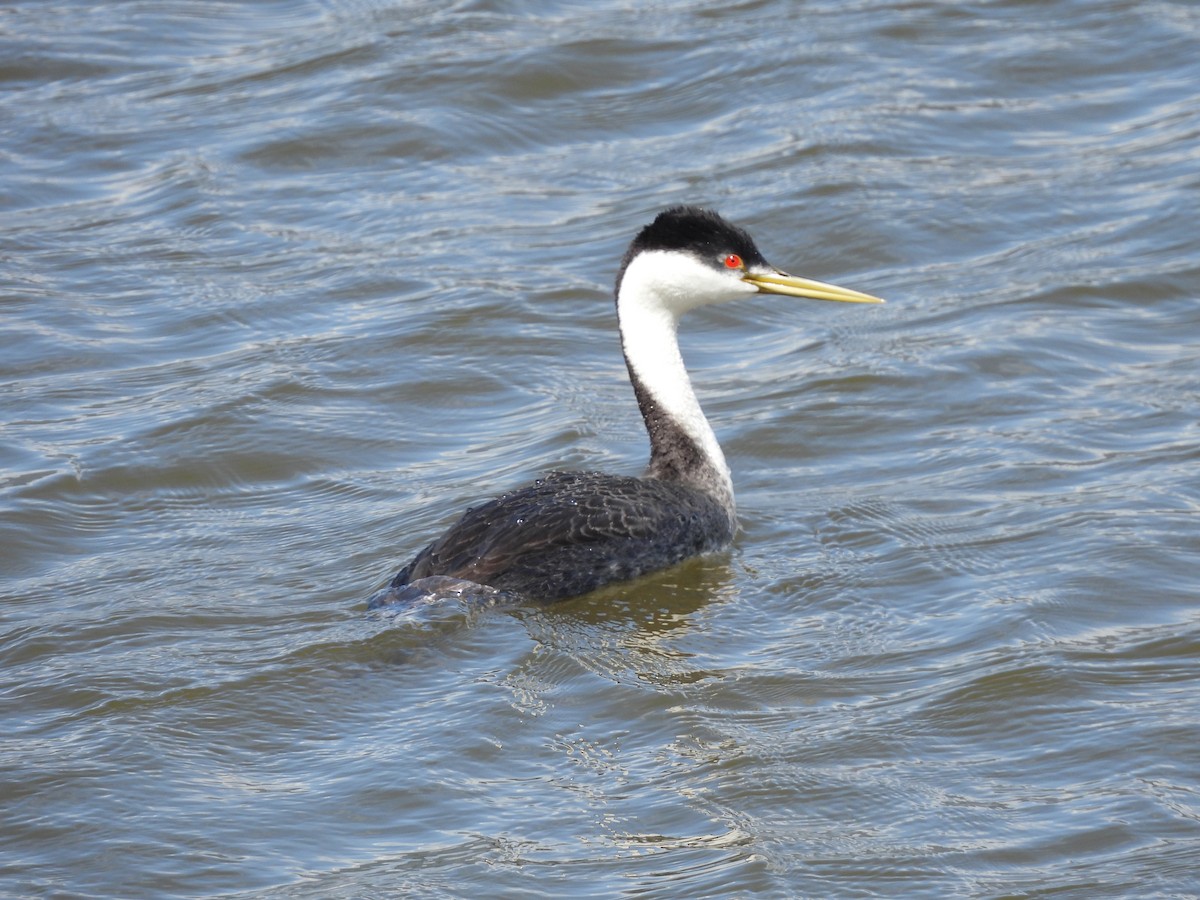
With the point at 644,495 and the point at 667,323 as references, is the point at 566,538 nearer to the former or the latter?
the point at 644,495

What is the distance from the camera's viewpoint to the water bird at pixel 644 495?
6.80 metres

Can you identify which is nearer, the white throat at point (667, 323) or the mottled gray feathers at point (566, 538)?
the mottled gray feathers at point (566, 538)

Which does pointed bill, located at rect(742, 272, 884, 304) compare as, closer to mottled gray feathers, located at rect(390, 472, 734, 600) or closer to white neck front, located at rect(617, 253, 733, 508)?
white neck front, located at rect(617, 253, 733, 508)

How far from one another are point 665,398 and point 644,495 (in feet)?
2.41

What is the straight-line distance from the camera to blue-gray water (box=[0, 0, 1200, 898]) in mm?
5465

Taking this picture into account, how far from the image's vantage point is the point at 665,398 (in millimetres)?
7867

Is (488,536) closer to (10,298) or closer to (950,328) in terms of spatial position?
(950,328)

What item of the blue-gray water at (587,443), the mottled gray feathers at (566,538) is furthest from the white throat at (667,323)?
the mottled gray feathers at (566,538)

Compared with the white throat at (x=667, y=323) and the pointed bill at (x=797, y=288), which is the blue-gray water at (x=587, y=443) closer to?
the white throat at (x=667, y=323)

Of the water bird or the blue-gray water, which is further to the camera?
the water bird

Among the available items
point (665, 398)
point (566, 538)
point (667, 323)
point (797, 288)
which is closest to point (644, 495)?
point (566, 538)

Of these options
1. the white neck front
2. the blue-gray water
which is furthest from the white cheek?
the blue-gray water

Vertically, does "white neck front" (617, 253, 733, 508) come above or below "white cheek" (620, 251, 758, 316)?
below

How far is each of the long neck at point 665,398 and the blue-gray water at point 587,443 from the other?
387 mm
